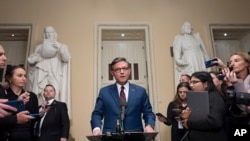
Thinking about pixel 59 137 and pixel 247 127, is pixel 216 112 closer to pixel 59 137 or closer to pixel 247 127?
pixel 247 127

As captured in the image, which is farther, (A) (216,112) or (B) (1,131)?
(A) (216,112)

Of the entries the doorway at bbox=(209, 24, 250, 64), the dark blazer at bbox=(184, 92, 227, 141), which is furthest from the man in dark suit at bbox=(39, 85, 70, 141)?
the doorway at bbox=(209, 24, 250, 64)

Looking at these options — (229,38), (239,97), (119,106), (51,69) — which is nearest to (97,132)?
(119,106)

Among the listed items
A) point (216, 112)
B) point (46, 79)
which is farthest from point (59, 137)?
point (216, 112)

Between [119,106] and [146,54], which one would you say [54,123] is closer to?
[119,106]

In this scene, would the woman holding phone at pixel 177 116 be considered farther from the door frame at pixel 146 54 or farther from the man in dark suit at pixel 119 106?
the door frame at pixel 146 54

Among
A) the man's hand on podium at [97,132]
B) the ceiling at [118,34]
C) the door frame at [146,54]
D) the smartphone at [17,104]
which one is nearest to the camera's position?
the smartphone at [17,104]

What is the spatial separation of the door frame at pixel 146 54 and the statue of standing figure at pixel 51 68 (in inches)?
25.2

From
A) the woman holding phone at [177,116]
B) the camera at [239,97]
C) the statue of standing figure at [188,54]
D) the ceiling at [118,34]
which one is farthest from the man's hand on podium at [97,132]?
the ceiling at [118,34]

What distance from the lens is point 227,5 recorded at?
5.95 m

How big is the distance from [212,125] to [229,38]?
472cm

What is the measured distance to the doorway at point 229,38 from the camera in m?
5.76

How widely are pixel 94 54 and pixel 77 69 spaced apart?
0.48m

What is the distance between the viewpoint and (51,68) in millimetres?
4707
